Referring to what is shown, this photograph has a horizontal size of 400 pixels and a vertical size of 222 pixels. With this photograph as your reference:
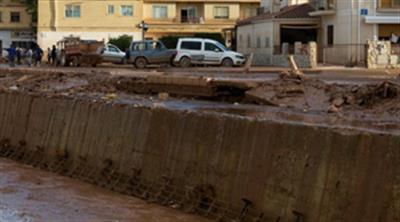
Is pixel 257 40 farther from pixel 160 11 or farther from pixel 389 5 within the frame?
pixel 160 11

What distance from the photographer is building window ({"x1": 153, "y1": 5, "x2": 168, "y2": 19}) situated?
76125 mm

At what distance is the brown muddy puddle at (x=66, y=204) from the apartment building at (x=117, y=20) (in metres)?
55.0

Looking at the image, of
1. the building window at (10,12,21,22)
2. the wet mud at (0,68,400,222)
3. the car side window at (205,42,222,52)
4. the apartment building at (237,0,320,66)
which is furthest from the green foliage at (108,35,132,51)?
the wet mud at (0,68,400,222)

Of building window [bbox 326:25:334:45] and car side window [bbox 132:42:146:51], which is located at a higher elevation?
building window [bbox 326:25:334:45]

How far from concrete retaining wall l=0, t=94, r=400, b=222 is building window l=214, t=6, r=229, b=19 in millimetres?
56539

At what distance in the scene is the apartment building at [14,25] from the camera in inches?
3260

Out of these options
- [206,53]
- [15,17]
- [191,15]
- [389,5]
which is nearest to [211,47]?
[206,53]

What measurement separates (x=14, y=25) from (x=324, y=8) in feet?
131

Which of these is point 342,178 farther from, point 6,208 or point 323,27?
point 323,27

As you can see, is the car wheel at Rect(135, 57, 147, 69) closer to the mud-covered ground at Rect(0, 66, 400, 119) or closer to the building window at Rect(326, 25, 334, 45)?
the building window at Rect(326, 25, 334, 45)

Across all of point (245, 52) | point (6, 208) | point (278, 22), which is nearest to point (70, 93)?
point (6, 208)

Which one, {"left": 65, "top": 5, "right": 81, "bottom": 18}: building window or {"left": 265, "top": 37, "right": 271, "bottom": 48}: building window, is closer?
{"left": 265, "top": 37, "right": 271, "bottom": 48}: building window

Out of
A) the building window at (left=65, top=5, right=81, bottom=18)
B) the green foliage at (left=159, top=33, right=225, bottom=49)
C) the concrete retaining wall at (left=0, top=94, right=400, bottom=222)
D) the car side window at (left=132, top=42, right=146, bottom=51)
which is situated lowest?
the concrete retaining wall at (left=0, top=94, right=400, bottom=222)

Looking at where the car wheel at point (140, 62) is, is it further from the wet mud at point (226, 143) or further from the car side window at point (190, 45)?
the wet mud at point (226, 143)
